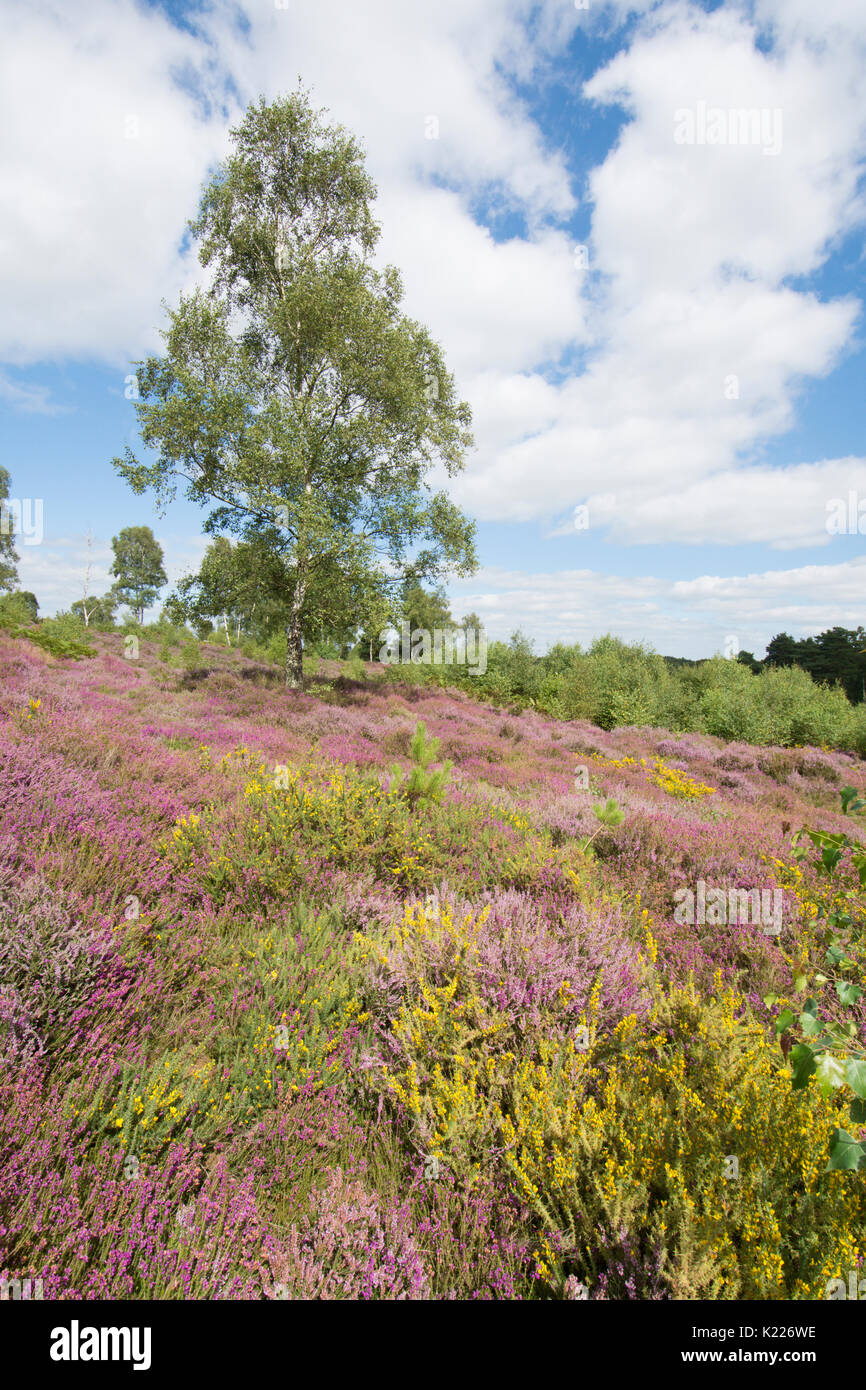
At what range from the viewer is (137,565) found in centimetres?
5653

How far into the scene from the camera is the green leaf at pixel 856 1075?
3.52 ft

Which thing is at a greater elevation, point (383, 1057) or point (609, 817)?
point (609, 817)

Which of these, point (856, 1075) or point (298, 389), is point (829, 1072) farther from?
point (298, 389)

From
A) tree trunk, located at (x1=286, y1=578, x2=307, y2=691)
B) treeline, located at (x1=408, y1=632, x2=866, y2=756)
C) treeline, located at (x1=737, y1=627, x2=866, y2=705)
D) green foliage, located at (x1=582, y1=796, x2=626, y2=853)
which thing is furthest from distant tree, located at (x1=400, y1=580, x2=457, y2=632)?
green foliage, located at (x1=582, y1=796, x2=626, y2=853)

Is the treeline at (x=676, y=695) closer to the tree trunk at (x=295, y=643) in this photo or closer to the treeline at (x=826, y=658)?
the tree trunk at (x=295, y=643)

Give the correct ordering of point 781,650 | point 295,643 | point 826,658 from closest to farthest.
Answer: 1. point 295,643
2. point 826,658
3. point 781,650

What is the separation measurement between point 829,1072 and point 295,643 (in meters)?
14.7
